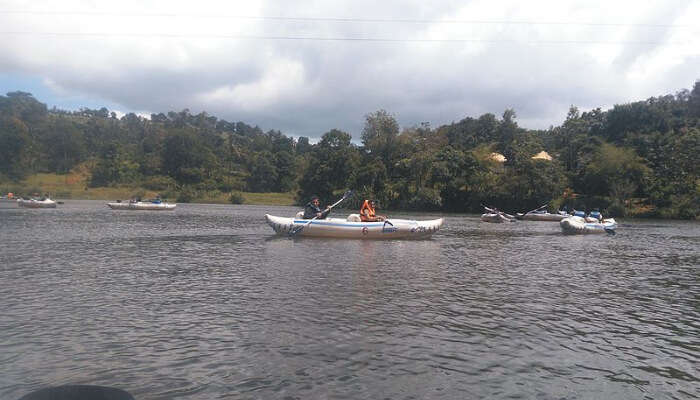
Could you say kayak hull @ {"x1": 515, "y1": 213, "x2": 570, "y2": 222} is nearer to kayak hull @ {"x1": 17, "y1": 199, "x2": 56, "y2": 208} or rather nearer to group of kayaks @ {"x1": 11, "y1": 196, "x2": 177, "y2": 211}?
group of kayaks @ {"x1": 11, "y1": 196, "x2": 177, "y2": 211}

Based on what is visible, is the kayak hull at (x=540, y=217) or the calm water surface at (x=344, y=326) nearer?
the calm water surface at (x=344, y=326)

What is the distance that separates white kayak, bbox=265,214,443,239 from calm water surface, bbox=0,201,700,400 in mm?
6864

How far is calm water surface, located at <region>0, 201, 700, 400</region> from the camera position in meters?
6.66

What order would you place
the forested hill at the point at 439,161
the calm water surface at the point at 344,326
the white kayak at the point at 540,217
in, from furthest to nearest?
the forested hill at the point at 439,161 < the white kayak at the point at 540,217 < the calm water surface at the point at 344,326

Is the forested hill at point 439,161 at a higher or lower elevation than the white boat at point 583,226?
higher

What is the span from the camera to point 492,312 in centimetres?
1045

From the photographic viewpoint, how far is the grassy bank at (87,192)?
82.0m

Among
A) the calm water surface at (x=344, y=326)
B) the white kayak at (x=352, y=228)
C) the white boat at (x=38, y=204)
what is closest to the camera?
the calm water surface at (x=344, y=326)

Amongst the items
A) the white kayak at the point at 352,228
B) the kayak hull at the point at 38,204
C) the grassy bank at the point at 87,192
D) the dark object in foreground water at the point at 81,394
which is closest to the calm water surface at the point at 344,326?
the dark object in foreground water at the point at 81,394

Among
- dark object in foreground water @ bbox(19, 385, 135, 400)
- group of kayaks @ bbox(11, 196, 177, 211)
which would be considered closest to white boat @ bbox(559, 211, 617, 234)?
dark object in foreground water @ bbox(19, 385, 135, 400)

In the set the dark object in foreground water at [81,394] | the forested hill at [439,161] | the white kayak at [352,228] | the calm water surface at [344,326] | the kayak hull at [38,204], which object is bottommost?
the calm water surface at [344,326]

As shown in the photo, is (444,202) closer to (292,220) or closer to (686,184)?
(686,184)

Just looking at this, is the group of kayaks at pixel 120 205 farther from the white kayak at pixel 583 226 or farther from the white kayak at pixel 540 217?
the white kayak at pixel 583 226

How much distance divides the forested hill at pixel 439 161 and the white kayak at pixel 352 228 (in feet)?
124
